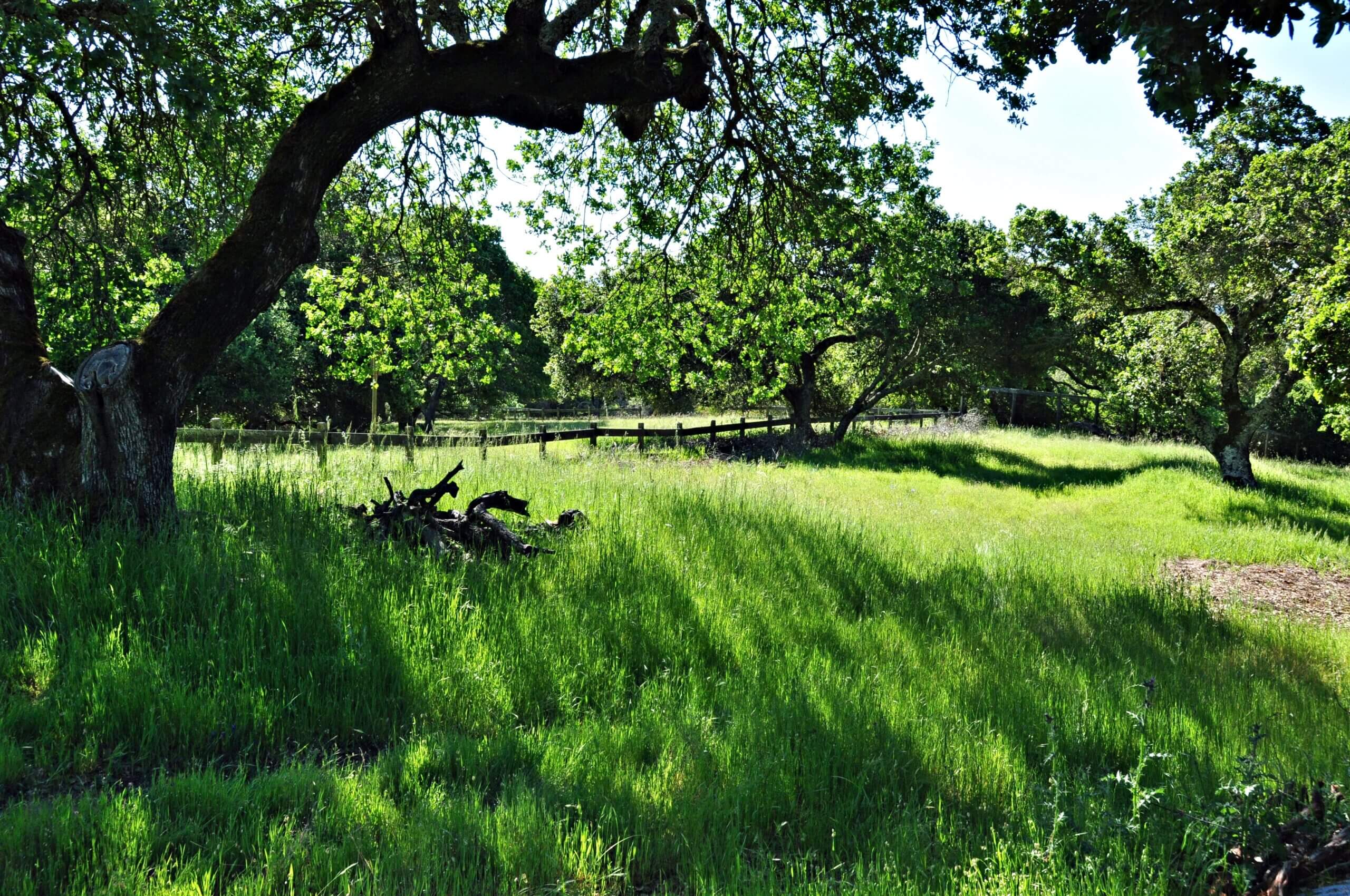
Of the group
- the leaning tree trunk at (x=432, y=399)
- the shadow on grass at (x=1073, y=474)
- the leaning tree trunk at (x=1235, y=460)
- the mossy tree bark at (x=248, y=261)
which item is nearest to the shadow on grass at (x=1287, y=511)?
the shadow on grass at (x=1073, y=474)

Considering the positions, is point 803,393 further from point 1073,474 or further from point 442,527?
point 442,527

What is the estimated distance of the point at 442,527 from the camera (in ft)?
20.3

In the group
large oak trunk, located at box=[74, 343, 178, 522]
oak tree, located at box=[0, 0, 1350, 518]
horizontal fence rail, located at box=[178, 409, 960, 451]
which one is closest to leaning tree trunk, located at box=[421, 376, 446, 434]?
horizontal fence rail, located at box=[178, 409, 960, 451]

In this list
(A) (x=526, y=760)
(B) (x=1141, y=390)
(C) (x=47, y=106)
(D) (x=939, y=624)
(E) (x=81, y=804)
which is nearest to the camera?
(E) (x=81, y=804)

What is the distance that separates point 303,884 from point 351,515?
15.2ft

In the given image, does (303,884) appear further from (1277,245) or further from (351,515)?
(1277,245)

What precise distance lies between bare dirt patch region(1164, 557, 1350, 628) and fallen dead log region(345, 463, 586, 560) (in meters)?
7.69

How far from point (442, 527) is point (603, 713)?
9.21 feet

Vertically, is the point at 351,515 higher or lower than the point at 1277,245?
lower

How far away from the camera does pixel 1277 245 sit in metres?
13.5

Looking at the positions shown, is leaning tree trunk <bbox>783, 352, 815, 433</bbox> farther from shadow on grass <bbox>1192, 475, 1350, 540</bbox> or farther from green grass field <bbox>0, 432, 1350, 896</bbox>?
green grass field <bbox>0, 432, 1350, 896</bbox>

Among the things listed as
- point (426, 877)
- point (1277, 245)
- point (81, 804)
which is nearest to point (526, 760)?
point (426, 877)

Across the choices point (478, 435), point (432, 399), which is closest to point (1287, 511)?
point (478, 435)

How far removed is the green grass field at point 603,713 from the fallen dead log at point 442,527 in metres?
0.27
